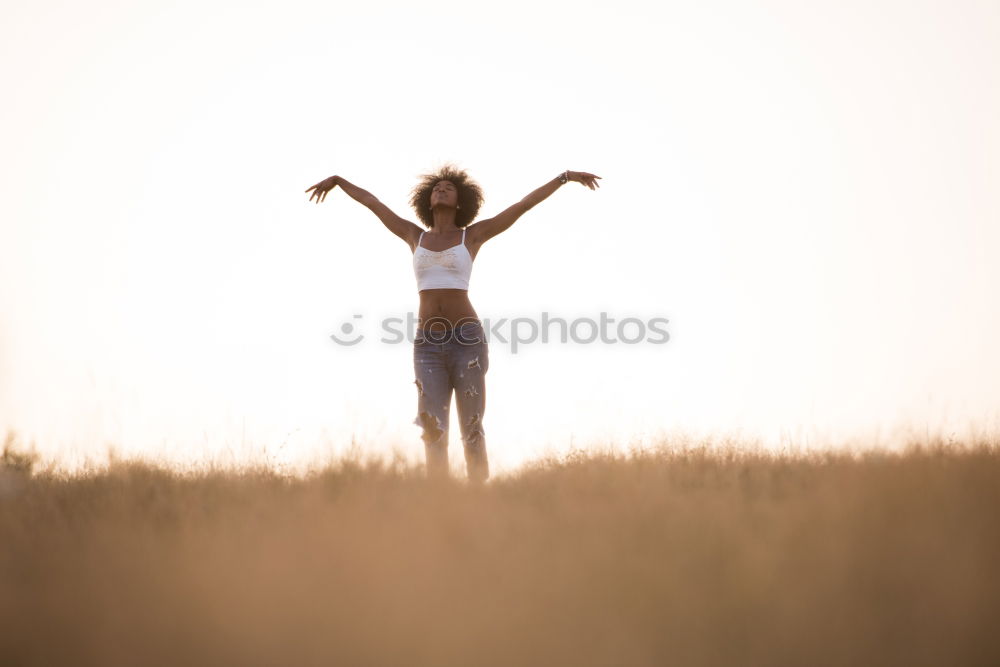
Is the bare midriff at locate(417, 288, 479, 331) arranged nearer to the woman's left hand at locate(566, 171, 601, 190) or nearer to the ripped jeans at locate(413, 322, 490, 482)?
the ripped jeans at locate(413, 322, 490, 482)

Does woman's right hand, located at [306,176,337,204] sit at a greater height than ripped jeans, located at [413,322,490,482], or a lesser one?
greater

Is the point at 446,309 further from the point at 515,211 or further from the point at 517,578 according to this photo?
the point at 517,578

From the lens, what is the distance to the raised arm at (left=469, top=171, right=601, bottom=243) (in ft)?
20.5

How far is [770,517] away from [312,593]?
2397 mm

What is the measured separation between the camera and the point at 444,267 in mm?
6117

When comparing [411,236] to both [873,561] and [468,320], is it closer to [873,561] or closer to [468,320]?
[468,320]

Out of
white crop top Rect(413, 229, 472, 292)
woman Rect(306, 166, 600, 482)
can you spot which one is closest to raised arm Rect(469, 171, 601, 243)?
woman Rect(306, 166, 600, 482)

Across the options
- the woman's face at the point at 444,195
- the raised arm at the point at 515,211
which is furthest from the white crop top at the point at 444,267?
the woman's face at the point at 444,195

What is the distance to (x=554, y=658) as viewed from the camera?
308 centimetres

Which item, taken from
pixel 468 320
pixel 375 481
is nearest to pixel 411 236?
pixel 468 320

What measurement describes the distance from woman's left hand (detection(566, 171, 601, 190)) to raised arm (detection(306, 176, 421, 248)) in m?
1.29

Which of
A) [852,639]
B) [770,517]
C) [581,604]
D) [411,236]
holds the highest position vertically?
[411,236]

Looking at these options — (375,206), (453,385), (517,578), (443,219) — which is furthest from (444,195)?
(517,578)

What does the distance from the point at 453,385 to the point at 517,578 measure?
277cm
